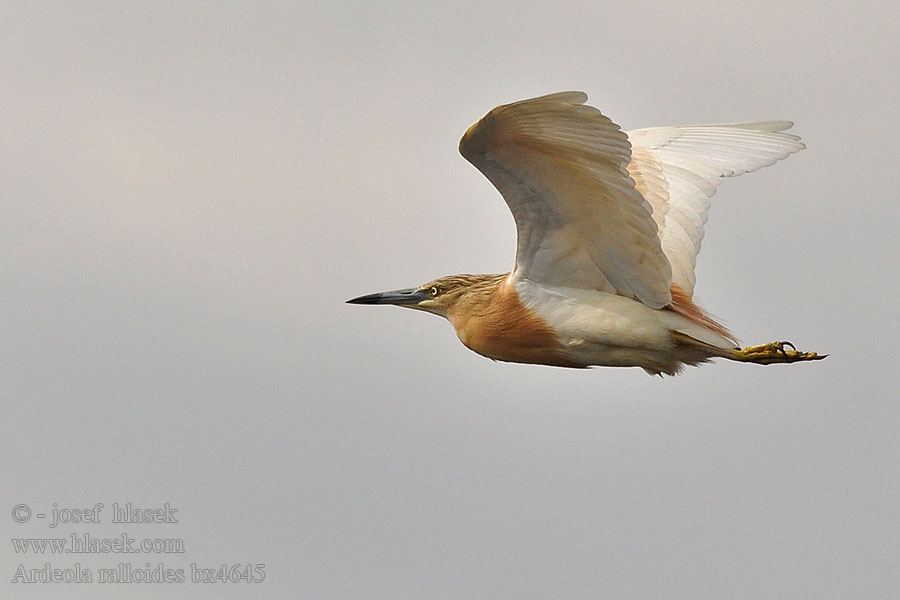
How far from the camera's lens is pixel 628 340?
1450 centimetres

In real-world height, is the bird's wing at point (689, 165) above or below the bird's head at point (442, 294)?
above

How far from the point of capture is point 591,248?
1444cm

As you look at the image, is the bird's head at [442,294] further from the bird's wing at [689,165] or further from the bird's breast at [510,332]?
the bird's wing at [689,165]

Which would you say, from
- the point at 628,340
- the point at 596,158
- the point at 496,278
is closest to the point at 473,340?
the point at 496,278

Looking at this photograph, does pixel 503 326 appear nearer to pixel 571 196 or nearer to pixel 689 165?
pixel 571 196

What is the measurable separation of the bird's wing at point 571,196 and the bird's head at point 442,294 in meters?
0.74

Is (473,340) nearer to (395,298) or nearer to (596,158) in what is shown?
(395,298)

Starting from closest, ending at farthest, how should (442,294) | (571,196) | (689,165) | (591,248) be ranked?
1. (571,196)
2. (591,248)
3. (442,294)
4. (689,165)

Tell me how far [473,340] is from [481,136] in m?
3.05

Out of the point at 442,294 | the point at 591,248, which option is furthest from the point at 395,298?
the point at 591,248

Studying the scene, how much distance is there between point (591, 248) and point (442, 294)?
2.13 meters

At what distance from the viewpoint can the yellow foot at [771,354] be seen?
14359 millimetres

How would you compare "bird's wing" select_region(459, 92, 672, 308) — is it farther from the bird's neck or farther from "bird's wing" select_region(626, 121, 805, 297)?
"bird's wing" select_region(626, 121, 805, 297)

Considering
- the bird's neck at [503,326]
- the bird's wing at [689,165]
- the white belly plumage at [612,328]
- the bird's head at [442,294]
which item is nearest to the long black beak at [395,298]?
the bird's head at [442,294]
